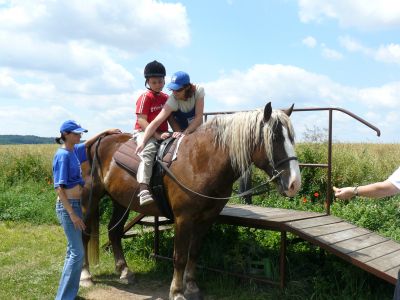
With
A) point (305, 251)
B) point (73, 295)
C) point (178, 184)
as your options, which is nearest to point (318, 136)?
point (305, 251)

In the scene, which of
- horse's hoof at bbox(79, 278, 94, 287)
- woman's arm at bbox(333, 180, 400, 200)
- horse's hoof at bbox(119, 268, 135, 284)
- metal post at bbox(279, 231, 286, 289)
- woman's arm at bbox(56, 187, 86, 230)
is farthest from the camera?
horse's hoof at bbox(119, 268, 135, 284)

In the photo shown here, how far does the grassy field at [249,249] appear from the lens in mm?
4695

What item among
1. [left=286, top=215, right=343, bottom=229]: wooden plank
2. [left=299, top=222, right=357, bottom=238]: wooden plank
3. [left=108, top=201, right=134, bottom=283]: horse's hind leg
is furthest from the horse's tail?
[left=299, top=222, right=357, bottom=238]: wooden plank

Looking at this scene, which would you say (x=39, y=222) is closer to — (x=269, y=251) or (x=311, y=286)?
(x=269, y=251)

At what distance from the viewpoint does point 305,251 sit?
17.9 ft

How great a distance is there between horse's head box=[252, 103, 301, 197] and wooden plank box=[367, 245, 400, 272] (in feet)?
3.27

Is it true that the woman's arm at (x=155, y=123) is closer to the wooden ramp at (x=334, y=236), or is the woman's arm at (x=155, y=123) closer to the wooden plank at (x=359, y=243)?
the wooden ramp at (x=334, y=236)

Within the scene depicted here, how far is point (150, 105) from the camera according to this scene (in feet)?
16.5

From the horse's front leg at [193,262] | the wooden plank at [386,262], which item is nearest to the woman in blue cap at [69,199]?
the horse's front leg at [193,262]

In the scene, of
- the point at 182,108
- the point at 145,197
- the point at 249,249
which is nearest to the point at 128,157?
the point at 145,197

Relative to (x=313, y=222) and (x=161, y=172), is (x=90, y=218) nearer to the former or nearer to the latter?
(x=161, y=172)

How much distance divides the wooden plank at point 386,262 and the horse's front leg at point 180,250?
1743 millimetres

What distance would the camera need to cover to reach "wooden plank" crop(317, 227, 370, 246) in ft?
14.0

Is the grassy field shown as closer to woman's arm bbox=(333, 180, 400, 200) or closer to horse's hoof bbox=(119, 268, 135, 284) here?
horse's hoof bbox=(119, 268, 135, 284)
